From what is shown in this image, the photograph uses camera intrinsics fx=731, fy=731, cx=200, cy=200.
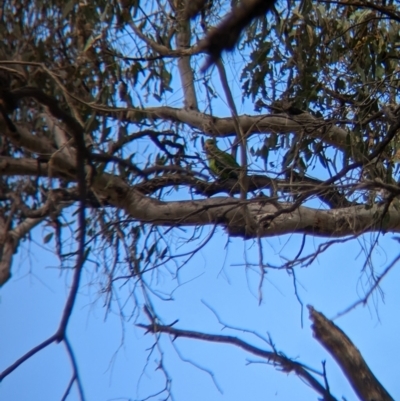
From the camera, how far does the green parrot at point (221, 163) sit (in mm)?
3480

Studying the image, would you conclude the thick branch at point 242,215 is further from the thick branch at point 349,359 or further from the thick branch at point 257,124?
the thick branch at point 349,359

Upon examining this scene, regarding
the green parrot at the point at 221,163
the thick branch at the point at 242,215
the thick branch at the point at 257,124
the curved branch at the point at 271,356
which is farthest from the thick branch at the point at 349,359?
the thick branch at the point at 257,124

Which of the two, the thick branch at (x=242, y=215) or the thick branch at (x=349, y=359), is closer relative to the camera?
the thick branch at (x=349, y=359)

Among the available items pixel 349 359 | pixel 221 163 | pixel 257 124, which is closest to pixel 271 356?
pixel 349 359

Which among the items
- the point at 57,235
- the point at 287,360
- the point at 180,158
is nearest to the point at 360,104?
the point at 180,158

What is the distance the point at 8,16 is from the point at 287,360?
2378mm

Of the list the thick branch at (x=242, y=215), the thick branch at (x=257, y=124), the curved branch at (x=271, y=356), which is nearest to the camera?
the curved branch at (x=271, y=356)

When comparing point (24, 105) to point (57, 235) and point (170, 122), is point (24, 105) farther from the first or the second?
point (170, 122)

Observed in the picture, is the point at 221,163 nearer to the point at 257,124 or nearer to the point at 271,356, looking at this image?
the point at 257,124

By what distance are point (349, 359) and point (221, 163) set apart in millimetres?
1817

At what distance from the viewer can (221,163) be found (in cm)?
351

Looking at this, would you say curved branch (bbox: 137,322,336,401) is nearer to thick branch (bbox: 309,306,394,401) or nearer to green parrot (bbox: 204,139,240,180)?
thick branch (bbox: 309,306,394,401)

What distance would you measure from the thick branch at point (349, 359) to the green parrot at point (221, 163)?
150 cm

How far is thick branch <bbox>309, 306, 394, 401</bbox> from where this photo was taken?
1.72 meters
